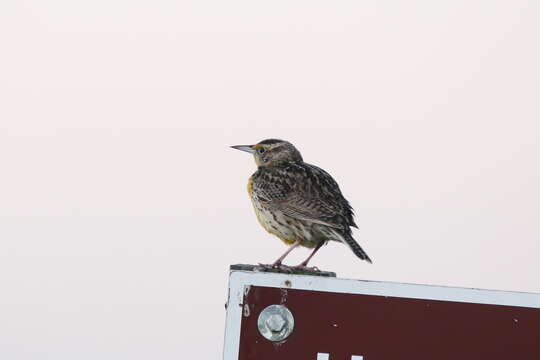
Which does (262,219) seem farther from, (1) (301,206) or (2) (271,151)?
(2) (271,151)

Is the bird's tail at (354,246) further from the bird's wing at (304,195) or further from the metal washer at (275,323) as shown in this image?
the metal washer at (275,323)

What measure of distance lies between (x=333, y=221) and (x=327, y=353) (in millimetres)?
3122

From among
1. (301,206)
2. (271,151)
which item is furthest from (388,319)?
(271,151)

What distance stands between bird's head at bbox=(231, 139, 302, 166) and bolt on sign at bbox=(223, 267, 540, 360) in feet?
15.0

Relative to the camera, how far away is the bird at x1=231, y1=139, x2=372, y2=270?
19.9 ft

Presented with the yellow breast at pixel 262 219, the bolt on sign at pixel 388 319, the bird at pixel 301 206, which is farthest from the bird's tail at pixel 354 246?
the bolt on sign at pixel 388 319

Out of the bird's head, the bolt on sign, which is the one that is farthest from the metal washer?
the bird's head

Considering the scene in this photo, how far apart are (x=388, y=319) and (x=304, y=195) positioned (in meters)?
3.59

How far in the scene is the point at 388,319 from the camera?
2.89 m

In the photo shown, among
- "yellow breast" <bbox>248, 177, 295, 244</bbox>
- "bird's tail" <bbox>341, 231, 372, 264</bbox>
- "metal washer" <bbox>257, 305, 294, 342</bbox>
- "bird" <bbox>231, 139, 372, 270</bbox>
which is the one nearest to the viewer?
"metal washer" <bbox>257, 305, 294, 342</bbox>

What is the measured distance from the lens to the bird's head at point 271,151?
24.6ft

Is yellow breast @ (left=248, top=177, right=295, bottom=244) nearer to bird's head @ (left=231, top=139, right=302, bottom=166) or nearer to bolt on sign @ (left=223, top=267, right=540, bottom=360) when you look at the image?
bird's head @ (left=231, top=139, right=302, bottom=166)

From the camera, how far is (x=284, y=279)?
2857mm

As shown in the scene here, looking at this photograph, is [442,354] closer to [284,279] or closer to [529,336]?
[529,336]
